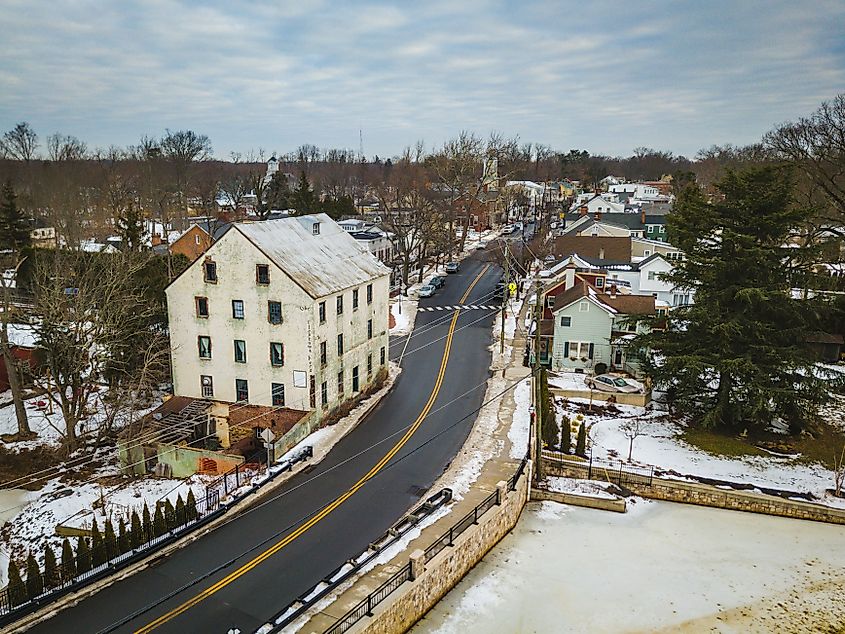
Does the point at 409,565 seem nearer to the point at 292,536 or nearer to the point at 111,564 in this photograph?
the point at 292,536

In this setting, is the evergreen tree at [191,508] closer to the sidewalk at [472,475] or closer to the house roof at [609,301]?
the sidewalk at [472,475]

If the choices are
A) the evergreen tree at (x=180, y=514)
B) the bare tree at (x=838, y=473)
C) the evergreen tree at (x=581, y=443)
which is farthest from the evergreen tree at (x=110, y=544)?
the bare tree at (x=838, y=473)

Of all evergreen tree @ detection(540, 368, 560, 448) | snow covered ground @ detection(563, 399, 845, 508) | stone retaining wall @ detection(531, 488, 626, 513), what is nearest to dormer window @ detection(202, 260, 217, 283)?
evergreen tree @ detection(540, 368, 560, 448)

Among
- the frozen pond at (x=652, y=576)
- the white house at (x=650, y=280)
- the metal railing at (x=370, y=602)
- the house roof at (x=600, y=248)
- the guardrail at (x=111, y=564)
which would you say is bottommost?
the frozen pond at (x=652, y=576)

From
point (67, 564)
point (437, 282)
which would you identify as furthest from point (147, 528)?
point (437, 282)

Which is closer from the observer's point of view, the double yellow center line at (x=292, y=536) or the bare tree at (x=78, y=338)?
the double yellow center line at (x=292, y=536)

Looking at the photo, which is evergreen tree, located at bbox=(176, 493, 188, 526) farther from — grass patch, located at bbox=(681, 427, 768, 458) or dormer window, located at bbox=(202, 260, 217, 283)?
grass patch, located at bbox=(681, 427, 768, 458)

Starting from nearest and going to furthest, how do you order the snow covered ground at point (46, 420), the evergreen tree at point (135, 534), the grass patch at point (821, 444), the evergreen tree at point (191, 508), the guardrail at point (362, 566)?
the guardrail at point (362, 566)
the evergreen tree at point (135, 534)
the evergreen tree at point (191, 508)
the grass patch at point (821, 444)
the snow covered ground at point (46, 420)

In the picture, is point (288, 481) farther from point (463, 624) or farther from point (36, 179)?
point (36, 179)
